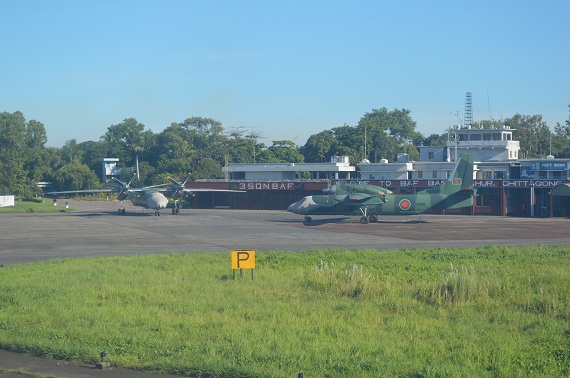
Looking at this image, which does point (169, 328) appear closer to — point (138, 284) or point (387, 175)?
point (138, 284)

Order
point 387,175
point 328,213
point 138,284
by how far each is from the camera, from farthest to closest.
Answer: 1. point 387,175
2. point 328,213
3. point 138,284

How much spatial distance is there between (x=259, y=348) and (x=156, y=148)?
154 m

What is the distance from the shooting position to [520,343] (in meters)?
16.8

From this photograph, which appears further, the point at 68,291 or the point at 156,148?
the point at 156,148

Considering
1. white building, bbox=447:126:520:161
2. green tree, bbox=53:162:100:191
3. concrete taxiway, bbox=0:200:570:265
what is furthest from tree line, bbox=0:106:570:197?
concrete taxiway, bbox=0:200:570:265

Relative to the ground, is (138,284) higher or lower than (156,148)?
lower

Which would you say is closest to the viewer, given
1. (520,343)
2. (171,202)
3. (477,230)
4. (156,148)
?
(520,343)

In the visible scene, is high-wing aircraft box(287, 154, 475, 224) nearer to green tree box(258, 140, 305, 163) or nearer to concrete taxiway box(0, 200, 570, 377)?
concrete taxiway box(0, 200, 570, 377)

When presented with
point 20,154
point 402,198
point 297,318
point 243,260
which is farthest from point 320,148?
point 297,318

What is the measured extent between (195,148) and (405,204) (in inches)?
4608

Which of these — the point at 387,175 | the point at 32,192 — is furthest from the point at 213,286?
the point at 32,192

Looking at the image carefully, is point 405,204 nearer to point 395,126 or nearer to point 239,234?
point 239,234

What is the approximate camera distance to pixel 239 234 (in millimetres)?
50938

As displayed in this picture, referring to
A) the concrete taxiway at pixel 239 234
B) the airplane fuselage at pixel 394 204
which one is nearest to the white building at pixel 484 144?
the concrete taxiway at pixel 239 234
